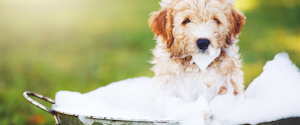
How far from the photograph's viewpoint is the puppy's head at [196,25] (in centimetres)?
217

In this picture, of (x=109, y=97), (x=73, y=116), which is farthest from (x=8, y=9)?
(x=73, y=116)

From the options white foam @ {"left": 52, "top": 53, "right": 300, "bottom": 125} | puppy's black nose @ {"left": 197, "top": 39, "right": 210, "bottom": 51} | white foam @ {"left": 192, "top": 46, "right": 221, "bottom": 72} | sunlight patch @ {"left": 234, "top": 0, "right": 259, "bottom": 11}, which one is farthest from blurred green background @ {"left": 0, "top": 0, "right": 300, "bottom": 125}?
puppy's black nose @ {"left": 197, "top": 39, "right": 210, "bottom": 51}

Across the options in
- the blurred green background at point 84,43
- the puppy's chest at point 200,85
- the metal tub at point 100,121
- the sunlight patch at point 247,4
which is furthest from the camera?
the sunlight patch at point 247,4

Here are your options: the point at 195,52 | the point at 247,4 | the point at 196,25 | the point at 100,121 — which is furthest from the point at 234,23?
the point at 247,4

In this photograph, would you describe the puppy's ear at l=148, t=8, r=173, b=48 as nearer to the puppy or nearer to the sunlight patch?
the puppy

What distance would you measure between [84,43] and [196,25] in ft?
18.0

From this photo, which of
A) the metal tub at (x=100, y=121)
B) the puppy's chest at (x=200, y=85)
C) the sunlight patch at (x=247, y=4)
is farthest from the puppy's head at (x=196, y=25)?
the sunlight patch at (x=247, y=4)

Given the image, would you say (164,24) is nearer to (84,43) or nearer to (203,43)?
(203,43)

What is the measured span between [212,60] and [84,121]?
3.33 ft

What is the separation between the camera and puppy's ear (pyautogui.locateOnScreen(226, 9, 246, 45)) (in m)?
2.38

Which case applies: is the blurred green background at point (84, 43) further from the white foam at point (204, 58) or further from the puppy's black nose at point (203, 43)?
the puppy's black nose at point (203, 43)

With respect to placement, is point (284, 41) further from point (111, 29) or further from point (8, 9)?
point (8, 9)

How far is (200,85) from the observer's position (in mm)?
2311

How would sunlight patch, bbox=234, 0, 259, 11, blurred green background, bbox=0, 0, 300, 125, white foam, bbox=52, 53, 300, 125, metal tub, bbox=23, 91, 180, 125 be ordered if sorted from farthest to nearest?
1. sunlight patch, bbox=234, 0, 259, 11
2. blurred green background, bbox=0, 0, 300, 125
3. white foam, bbox=52, 53, 300, 125
4. metal tub, bbox=23, 91, 180, 125
